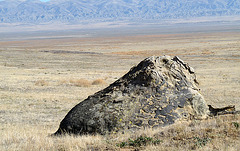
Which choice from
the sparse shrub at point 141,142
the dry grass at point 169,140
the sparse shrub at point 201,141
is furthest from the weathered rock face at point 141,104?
the sparse shrub at point 201,141

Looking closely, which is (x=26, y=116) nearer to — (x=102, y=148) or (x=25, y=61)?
(x=102, y=148)

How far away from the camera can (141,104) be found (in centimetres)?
762

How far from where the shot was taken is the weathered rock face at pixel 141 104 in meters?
7.36

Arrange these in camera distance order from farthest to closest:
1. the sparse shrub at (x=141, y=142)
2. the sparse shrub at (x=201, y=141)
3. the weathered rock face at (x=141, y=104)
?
the weathered rock face at (x=141, y=104) → the sparse shrub at (x=141, y=142) → the sparse shrub at (x=201, y=141)

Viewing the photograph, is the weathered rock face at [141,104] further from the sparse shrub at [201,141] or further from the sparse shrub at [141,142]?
the sparse shrub at [201,141]

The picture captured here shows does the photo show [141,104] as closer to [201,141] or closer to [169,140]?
[169,140]

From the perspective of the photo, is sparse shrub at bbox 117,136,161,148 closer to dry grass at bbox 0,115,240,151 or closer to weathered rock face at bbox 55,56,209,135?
dry grass at bbox 0,115,240,151

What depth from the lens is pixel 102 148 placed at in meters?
5.96

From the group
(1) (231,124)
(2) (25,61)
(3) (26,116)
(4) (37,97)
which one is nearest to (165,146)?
(1) (231,124)

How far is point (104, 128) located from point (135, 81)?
1.56 metres

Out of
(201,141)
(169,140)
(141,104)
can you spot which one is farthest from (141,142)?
(141,104)

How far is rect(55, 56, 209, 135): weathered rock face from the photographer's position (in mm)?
7359

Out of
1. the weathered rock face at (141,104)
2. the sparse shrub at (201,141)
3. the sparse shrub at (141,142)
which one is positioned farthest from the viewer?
the weathered rock face at (141,104)

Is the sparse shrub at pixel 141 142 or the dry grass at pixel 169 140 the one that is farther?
the sparse shrub at pixel 141 142
